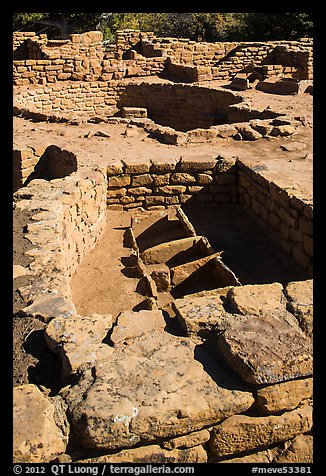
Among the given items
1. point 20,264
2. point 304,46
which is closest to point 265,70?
point 304,46

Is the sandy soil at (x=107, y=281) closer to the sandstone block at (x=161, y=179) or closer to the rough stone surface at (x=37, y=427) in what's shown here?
the sandstone block at (x=161, y=179)

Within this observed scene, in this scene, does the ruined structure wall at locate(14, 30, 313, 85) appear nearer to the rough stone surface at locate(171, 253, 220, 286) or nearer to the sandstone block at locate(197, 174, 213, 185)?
the sandstone block at locate(197, 174, 213, 185)

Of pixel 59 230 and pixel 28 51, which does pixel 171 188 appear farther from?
pixel 28 51

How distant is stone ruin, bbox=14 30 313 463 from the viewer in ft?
9.31

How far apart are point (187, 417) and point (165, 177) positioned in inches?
236

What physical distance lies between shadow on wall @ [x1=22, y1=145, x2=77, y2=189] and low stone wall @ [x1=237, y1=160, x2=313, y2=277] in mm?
3141

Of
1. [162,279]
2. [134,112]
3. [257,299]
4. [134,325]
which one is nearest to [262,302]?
[257,299]

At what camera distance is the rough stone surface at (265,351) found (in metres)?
3.02

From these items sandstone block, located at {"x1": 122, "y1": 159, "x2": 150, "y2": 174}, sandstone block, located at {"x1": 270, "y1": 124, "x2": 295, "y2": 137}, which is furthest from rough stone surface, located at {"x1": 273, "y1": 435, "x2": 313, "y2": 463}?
sandstone block, located at {"x1": 270, "y1": 124, "x2": 295, "y2": 137}

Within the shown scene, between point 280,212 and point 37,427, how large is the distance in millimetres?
4958

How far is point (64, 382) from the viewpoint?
3.37m

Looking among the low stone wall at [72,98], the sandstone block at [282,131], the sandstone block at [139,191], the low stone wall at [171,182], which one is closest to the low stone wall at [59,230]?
the low stone wall at [171,182]

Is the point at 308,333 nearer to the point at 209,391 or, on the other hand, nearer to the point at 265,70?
the point at 209,391

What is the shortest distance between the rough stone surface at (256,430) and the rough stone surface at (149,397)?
3.6 inches
